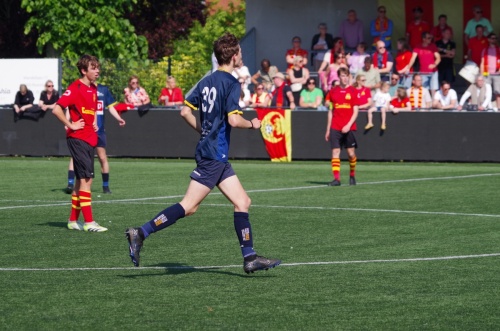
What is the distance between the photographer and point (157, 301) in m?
9.04

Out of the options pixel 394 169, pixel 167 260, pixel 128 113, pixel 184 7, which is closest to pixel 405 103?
pixel 394 169

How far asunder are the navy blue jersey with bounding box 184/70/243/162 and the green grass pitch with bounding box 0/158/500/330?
1.09m

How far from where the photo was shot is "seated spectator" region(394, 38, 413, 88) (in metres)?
30.8

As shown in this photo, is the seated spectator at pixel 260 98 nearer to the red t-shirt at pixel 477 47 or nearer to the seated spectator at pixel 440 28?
the seated spectator at pixel 440 28

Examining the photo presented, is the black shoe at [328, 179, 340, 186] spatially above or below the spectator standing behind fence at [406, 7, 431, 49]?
below

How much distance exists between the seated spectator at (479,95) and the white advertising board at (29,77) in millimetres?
10667

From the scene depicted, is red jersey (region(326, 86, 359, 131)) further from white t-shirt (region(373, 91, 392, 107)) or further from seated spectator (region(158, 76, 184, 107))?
seated spectator (region(158, 76, 184, 107))

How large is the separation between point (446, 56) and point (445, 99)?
2.26 meters

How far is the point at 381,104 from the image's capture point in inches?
1142

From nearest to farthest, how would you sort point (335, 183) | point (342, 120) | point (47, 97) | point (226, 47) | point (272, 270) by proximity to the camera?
point (226, 47), point (272, 270), point (342, 120), point (335, 183), point (47, 97)

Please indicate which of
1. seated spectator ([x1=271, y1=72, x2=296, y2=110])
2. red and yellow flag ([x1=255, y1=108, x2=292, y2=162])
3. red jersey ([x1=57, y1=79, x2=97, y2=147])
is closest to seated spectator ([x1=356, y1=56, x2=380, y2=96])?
seated spectator ([x1=271, y1=72, x2=296, y2=110])

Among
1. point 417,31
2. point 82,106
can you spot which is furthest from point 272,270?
point 417,31

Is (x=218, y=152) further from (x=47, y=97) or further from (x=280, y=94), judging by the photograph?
(x=47, y=97)

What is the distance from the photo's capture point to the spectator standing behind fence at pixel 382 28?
108 feet
